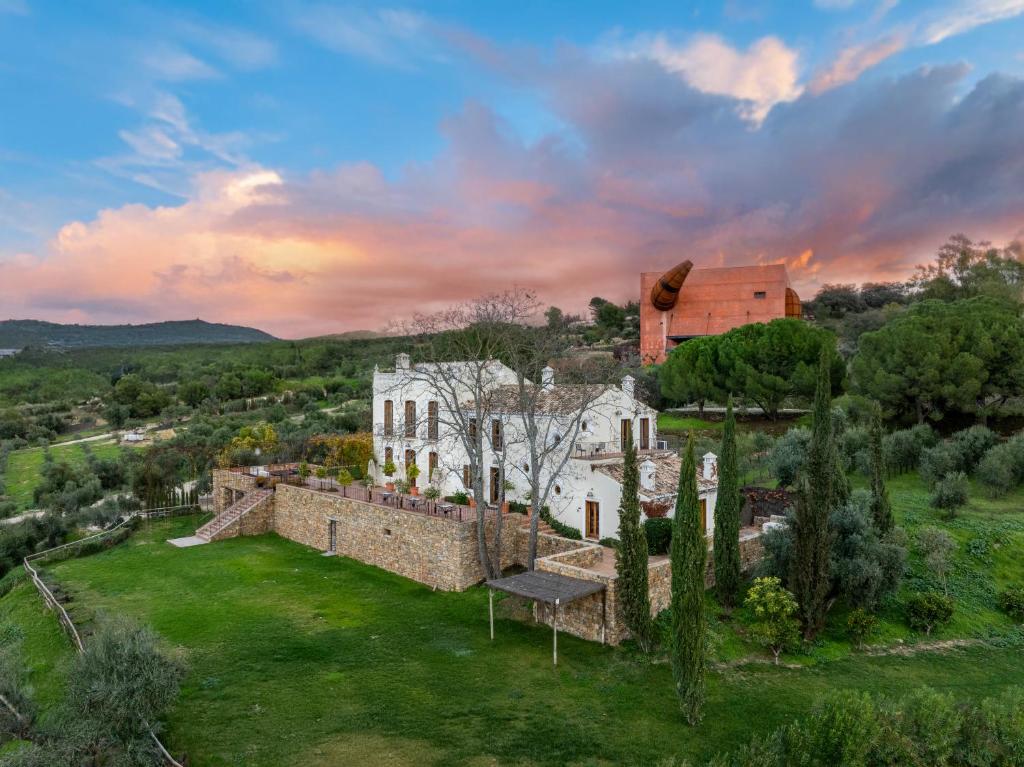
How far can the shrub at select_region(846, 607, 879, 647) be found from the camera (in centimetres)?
1430

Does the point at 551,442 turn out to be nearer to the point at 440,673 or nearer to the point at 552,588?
the point at 552,588

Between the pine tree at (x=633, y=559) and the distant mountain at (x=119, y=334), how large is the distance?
4099 inches

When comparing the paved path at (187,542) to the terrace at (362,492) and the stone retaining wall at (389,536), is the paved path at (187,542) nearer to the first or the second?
the stone retaining wall at (389,536)

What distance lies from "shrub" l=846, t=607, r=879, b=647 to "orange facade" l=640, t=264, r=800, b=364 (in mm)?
38424

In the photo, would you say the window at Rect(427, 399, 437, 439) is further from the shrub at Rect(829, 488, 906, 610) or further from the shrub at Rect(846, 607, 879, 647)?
the shrub at Rect(846, 607, 879, 647)

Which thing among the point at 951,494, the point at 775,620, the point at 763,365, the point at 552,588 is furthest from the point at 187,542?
the point at 763,365

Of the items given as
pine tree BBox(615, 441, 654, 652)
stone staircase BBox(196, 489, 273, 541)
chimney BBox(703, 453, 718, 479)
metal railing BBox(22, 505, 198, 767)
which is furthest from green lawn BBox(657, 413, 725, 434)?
metal railing BBox(22, 505, 198, 767)

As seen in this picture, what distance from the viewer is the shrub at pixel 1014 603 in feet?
51.0

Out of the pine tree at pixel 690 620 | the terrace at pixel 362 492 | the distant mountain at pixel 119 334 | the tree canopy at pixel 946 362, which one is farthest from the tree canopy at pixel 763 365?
the distant mountain at pixel 119 334

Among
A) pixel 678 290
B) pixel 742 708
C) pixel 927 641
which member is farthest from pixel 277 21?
pixel 678 290

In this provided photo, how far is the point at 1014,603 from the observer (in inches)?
617

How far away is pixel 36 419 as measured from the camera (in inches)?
2507

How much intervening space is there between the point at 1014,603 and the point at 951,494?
4.45 meters

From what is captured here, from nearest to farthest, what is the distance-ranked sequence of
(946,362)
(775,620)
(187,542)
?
(775,620) < (187,542) < (946,362)
